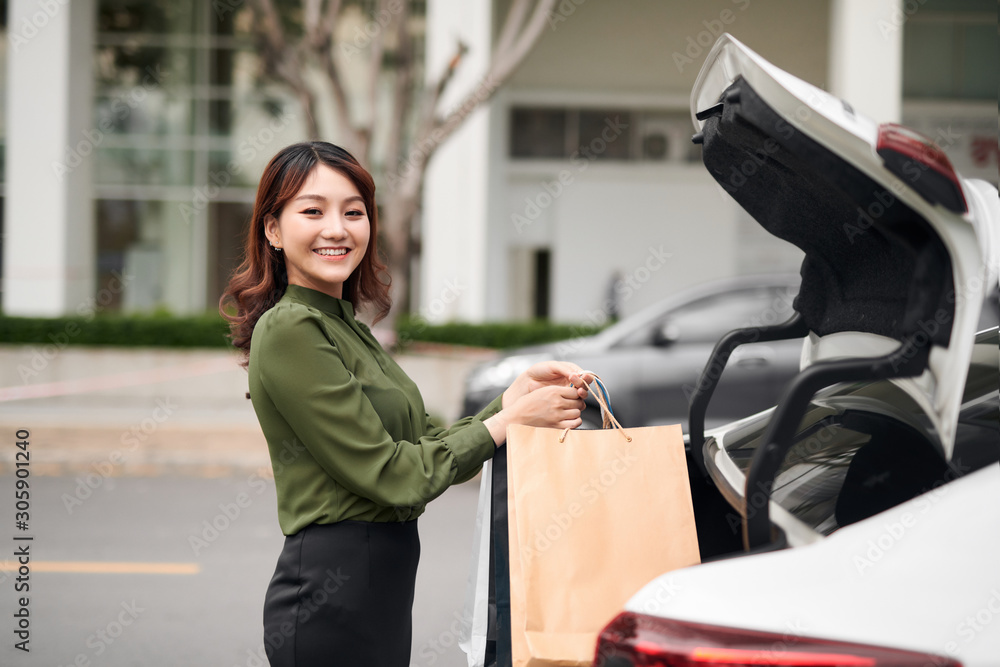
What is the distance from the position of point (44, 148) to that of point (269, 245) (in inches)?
534

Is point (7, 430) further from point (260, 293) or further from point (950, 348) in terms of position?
point (950, 348)

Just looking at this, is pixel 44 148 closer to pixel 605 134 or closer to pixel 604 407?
pixel 605 134

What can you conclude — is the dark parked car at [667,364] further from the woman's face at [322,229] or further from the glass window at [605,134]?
the glass window at [605,134]

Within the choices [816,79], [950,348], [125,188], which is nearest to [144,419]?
[125,188]

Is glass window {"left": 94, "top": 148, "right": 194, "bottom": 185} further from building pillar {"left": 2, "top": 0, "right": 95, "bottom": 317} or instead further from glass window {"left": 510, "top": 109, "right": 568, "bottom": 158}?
glass window {"left": 510, "top": 109, "right": 568, "bottom": 158}

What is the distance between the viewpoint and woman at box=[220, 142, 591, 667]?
5.52ft

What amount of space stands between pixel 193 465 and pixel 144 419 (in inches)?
106

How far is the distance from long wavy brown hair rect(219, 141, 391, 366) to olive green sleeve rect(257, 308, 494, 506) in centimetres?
22

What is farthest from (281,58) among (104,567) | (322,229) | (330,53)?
(322,229)

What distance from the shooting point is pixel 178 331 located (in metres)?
12.0

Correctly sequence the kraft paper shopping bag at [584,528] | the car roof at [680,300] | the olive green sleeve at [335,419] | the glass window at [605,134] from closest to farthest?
the kraft paper shopping bag at [584,528], the olive green sleeve at [335,419], the car roof at [680,300], the glass window at [605,134]

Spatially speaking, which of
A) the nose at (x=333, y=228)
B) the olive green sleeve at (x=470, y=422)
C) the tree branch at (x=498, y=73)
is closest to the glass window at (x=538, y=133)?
the tree branch at (x=498, y=73)

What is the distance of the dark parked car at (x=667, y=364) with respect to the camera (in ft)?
23.1

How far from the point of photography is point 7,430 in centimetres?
878
